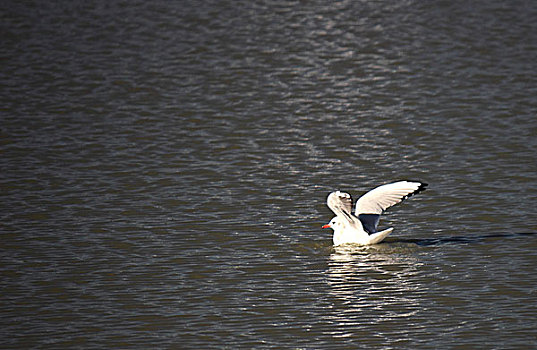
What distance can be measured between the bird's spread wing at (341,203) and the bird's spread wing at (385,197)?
Result: 0.38m

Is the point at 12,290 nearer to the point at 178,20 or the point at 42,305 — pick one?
the point at 42,305

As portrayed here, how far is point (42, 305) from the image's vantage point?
39.1 feet

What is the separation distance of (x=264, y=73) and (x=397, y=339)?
1377 cm

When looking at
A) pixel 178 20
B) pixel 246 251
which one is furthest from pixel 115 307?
pixel 178 20

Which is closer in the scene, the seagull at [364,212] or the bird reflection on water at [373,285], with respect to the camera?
the bird reflection on water at [373,285]

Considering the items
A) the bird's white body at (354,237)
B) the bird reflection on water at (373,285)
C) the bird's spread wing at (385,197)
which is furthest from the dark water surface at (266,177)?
the bird's spread wing at (385,197)

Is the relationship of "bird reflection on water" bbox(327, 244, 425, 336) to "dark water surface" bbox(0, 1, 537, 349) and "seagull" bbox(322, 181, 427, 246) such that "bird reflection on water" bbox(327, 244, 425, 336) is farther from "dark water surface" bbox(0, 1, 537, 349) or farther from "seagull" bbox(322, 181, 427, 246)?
"seagull" bbox(322, 181, 427, 246)

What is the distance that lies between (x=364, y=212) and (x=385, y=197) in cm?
31

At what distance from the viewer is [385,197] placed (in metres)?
13.7

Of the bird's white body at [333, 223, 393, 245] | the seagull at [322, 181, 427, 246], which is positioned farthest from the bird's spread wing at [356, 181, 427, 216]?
the bird's white body at [333, 223, 393, 245]

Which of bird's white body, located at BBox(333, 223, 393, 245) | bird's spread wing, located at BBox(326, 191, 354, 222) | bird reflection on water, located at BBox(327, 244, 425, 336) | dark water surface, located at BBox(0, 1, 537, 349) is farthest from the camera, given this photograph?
bird's white body, located at BBox(333, 223, 393, 245)

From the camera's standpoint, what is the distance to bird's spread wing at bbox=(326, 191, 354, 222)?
13.3m

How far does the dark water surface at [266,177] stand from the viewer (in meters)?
11.4

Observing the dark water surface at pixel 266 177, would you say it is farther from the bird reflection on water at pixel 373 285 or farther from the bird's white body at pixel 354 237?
the bird's white body at pixel 354 237
